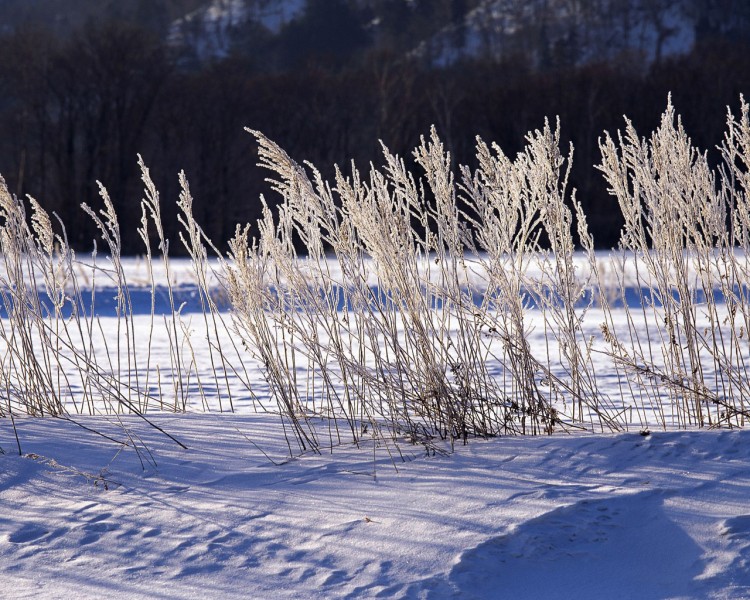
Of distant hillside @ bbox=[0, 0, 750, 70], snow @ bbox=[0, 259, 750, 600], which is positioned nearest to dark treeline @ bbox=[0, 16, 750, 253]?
distant hillside @ bbox=[0, 0, 750, 70]

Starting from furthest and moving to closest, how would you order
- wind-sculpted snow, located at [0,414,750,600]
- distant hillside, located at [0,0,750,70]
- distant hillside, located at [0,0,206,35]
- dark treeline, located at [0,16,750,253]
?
distant hillside, located at [0,0,206,35]
distant hillside, located at [0,0,750,70]
dark treeline, located at [0,16,750,253]
wind-sculpted snow, located at [0,414,750,600]

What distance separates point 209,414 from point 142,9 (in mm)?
50294

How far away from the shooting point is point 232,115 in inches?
977

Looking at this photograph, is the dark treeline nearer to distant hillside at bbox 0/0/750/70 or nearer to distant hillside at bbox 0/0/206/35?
distant hillside at bbox 0/0/750/70

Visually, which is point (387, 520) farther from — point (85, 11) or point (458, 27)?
point (85, 11)

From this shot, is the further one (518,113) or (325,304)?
(518,113)

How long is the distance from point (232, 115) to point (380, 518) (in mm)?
23343

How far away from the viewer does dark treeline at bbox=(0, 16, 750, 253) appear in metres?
23.8

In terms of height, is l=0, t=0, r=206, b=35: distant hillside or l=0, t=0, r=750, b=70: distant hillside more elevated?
l=0, t=0, r=206, b=35: distant hillside

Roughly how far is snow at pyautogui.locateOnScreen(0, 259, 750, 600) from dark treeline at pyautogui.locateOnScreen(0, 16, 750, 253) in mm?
20608

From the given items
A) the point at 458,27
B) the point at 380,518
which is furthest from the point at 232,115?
the point at 458,27

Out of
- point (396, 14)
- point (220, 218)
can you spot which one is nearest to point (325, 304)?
point (220, 218)

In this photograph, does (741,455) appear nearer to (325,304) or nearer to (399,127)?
(325,304)

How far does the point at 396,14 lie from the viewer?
46.1m
